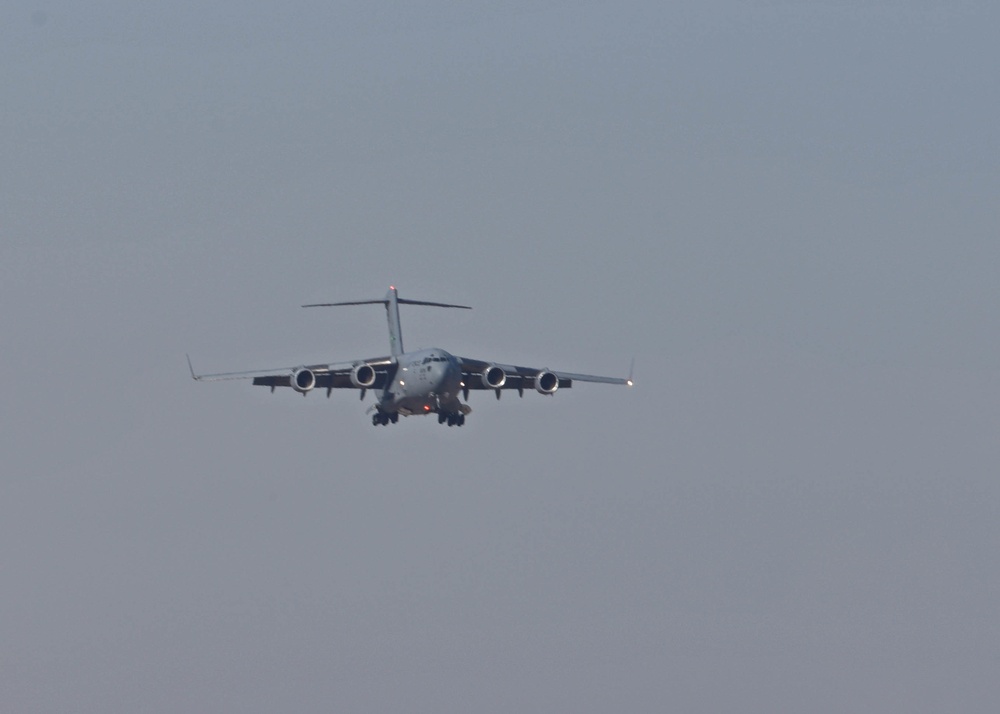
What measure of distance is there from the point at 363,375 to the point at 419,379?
368 centimetres

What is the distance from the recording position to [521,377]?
2648 inches

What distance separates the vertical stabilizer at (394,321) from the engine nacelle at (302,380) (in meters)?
8.36

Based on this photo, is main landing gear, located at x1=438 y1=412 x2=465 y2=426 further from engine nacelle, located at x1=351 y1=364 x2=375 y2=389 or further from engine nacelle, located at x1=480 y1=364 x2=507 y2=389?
engine nacelle, located at x1=351 y1=364 x2=375 y2=389

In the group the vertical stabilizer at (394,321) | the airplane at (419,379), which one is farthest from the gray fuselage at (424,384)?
the vertical stabilizer at (394,321)

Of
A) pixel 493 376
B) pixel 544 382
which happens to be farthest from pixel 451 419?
pixel 544 382

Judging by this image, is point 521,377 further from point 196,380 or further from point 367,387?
point 196,380

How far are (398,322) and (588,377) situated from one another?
409 inches

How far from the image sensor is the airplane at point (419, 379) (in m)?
61.8

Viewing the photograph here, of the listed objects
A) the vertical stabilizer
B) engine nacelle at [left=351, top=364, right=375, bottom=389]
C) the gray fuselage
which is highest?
the vertical stabilizer

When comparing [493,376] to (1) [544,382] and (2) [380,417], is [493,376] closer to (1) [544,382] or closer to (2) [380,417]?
(1) [544,382]

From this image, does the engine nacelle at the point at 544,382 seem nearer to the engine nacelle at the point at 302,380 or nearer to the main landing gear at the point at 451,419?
the main landing gear at the point at 451,419

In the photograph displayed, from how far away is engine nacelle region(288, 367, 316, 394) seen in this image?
65.0 meters

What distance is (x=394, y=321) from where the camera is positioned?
243 feet

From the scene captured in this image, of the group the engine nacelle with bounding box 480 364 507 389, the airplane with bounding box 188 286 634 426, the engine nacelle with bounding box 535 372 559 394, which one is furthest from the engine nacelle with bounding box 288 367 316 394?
the engine nacelle with bounding box 535 372 559 394
